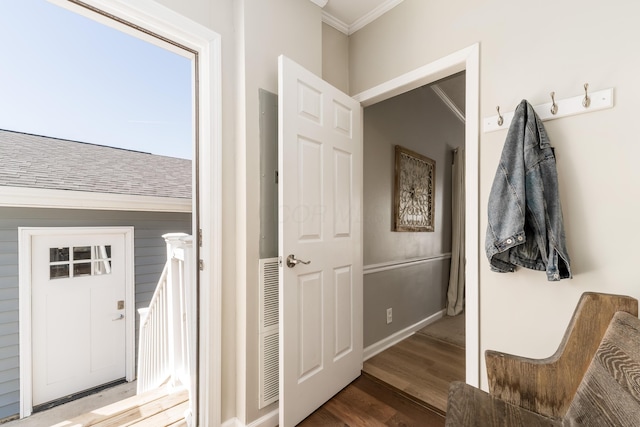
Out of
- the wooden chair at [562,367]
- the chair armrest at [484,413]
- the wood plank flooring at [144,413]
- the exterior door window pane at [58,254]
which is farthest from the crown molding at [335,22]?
the exterior door window pane at [58,254]

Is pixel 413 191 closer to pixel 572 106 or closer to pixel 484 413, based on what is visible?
pixel 572 106

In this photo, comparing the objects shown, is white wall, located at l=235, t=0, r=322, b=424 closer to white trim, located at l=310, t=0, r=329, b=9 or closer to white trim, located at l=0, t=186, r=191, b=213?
white trim, located at l=310, t=0, r=329, b=9

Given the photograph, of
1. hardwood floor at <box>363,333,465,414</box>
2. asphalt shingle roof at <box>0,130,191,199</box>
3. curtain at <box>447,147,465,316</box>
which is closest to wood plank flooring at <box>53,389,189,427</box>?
hardwood floor at <box>363,333,465,414</box>

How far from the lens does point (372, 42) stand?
6.56 feet

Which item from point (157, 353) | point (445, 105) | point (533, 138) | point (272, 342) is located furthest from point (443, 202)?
point (157, 353)

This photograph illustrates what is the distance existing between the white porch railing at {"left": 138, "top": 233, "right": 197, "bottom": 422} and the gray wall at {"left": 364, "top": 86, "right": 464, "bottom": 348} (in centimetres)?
144

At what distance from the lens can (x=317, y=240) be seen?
5.46 ft

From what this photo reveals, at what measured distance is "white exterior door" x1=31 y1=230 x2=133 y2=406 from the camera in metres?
2.76

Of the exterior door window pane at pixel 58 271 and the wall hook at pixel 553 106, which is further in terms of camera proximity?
the exterior door window pane at pixel 58 271

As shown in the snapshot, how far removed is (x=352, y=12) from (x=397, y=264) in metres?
2.20

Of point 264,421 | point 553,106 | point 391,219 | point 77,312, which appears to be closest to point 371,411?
point 264,421

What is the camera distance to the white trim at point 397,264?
241 cm

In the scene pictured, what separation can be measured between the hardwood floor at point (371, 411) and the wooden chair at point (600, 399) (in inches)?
32.8

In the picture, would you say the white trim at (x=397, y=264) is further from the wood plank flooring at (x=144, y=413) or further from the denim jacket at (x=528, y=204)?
the wood plank flooring at (x=144, y=413)
